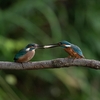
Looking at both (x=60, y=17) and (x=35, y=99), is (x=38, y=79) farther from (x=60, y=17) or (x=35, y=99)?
(x=60, y=17)

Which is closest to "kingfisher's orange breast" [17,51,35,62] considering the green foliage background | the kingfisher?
the kingfisher

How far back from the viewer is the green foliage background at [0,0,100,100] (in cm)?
200

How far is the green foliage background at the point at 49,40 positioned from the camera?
2.00m

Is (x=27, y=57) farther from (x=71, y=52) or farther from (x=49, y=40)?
(x=49, y=40)

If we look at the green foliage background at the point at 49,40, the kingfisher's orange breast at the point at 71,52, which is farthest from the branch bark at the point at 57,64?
the green foliage background at the point at 49,40

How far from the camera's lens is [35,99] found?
7.13 ft

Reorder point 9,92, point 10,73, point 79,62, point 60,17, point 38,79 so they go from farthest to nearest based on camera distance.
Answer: point 60,17
point 38,79
point 10,73
point 9,92
point 79,62

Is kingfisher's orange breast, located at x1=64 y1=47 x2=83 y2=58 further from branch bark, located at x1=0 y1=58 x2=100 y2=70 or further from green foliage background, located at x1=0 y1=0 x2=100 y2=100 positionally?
green foliage background, located at x1=0 y1=0 x2=100 y2=100

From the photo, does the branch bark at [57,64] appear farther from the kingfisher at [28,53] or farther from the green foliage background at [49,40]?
the green foliage background at [49,40]

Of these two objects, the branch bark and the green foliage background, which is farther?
the green foliage background

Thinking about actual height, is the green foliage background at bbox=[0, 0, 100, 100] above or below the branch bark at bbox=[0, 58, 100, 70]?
below

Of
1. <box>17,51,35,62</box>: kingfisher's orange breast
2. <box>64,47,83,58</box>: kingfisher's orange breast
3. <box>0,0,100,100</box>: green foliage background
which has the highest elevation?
<box>17,51,35,62</box>: kingfisher's orange breast

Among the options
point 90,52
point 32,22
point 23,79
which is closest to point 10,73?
point 23,79

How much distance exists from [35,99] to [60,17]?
619mm
